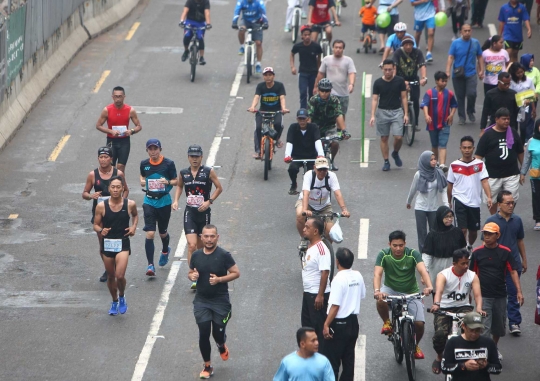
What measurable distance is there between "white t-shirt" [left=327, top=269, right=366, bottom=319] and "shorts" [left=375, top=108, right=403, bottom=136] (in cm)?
827

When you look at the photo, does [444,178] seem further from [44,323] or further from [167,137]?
[167,137]

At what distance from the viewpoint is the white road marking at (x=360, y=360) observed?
12327 millimetres

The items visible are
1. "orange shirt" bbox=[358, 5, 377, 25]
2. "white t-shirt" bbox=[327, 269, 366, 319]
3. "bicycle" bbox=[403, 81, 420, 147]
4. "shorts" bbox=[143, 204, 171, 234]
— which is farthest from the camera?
"orange shirt" bbox=[358, 5, 377, 25]

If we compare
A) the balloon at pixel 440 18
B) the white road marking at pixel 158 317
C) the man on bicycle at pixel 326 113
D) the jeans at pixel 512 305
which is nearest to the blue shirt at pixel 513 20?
the balloon at pixel 440 18

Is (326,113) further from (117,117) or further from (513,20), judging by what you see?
(513,20)

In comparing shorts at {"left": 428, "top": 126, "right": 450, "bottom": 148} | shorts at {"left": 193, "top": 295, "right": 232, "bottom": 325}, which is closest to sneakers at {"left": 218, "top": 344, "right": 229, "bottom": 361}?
shorts at {"left": 193, "top": 295, "right": 232, "bottom": 325}

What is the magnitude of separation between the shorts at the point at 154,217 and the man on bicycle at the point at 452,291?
4.74m

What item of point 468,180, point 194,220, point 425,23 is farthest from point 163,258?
point 425,23

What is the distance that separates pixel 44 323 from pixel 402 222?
6240 mm

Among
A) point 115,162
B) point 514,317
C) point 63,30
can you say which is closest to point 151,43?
point 63,30

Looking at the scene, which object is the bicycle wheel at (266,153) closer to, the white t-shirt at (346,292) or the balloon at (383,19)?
the white t-shirt at (346,292)

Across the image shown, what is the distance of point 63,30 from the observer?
87.1ft

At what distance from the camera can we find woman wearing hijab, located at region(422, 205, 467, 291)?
1284cm

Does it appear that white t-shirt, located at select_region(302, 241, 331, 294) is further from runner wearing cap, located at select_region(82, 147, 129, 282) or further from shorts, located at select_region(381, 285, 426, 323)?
runner wearing cap, located at select_region(82, 147, 129, 282)
